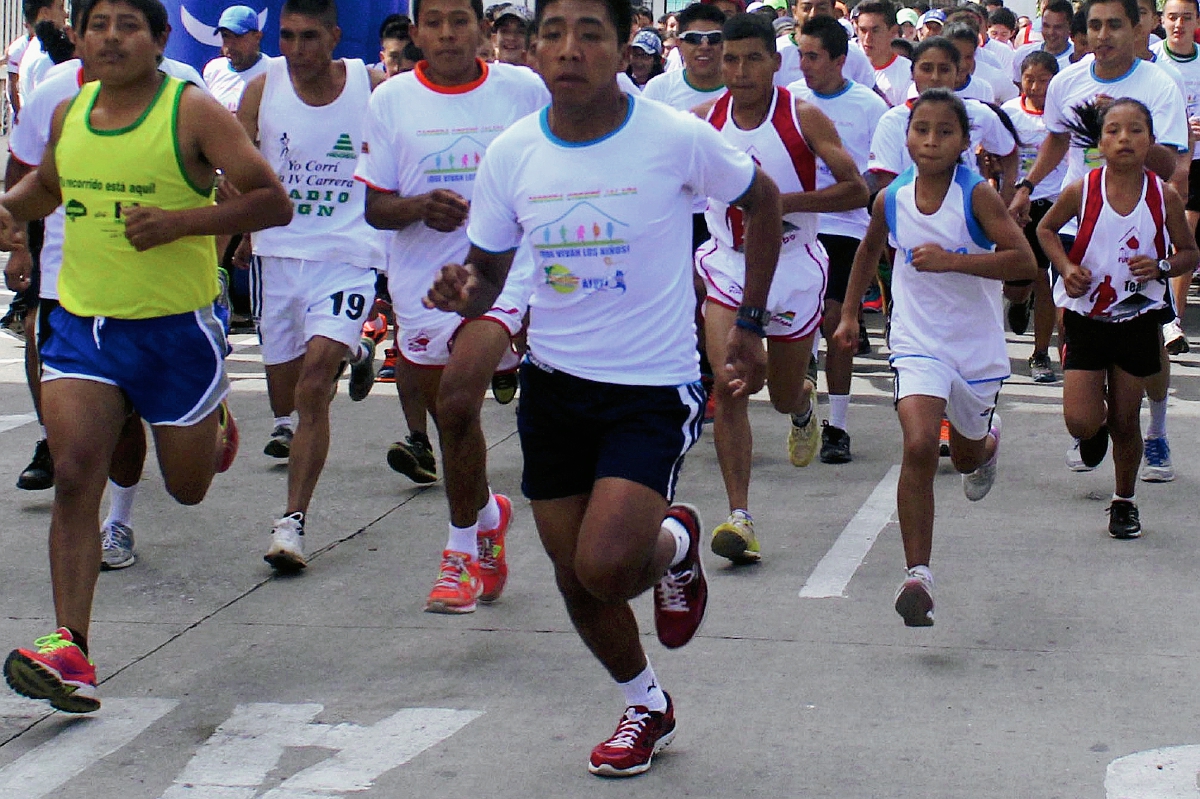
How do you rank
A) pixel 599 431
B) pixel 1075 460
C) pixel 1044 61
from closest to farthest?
pixel 599 431 < pixel 1075 460 < pixel 1044 61

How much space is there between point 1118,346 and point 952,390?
144 centimetres

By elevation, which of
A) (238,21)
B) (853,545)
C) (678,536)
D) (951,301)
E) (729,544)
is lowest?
(853,545)

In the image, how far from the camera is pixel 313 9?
24.0ft

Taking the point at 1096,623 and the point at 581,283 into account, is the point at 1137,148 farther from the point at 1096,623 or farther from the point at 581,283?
the point at 581,283

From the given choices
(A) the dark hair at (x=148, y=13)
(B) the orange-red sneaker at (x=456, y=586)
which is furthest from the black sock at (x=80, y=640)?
(A) the dark hair at (x=148, y=13)

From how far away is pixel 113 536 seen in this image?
6953mm

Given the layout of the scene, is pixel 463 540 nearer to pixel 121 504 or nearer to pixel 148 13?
pixel 121 504

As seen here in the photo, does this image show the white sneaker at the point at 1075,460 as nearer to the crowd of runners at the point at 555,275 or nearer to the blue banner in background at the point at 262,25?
the crowd of runners at the point at 555,275

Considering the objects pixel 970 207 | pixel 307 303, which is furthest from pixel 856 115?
pixel 307 303

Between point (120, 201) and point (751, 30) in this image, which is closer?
point (120, 201)

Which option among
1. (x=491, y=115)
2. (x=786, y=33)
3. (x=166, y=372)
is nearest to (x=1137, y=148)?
(x=491, y=115)

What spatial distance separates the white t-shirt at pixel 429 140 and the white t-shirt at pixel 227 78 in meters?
5.56

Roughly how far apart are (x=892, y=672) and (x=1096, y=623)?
956mm

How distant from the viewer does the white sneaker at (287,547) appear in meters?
6.81
